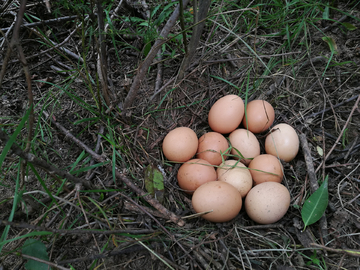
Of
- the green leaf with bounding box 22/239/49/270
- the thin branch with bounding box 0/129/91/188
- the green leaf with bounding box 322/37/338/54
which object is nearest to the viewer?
the thin branch with bounding box 0/129/91/188

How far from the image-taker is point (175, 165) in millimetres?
2045

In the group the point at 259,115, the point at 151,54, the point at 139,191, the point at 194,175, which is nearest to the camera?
the point at 139,191

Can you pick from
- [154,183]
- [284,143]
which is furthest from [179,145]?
[284,143]

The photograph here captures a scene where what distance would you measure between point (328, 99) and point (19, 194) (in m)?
2.39

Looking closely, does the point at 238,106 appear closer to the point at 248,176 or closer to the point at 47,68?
the point at 248,176

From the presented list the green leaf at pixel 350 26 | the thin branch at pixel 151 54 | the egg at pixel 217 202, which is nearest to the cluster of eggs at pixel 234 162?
the egg at pixel 217 202

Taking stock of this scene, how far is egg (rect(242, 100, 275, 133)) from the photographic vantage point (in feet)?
6.88

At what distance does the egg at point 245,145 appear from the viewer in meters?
2.07

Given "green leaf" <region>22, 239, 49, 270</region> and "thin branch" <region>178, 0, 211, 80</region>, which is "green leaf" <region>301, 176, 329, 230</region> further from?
"green leaf" <region>22, 239, 49, 270</region>

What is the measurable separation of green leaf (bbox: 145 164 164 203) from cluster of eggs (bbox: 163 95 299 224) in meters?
0.19

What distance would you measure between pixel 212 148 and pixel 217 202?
0.52 metres

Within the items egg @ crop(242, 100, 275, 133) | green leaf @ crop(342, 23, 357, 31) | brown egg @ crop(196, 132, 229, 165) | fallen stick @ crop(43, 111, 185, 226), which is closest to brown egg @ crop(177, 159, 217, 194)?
brown egg @ crop(196, 132, 229, 165)

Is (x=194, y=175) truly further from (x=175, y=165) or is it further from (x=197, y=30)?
(x=197, y=30)

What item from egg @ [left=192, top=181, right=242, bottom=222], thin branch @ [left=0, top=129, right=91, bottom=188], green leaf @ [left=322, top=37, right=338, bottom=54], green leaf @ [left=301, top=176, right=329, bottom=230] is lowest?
green leaf @ [left=301, top=176, right=329, bottom=230]
